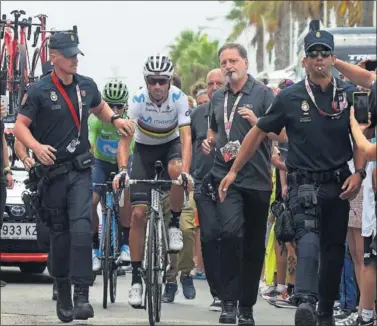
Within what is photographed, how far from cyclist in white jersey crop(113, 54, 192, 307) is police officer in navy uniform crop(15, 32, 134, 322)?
741 millimetres

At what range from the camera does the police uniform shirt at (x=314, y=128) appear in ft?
33.4

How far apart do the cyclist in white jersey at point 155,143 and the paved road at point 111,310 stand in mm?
428

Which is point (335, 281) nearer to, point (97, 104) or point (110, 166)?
point (97, 104)

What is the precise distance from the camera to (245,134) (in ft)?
37.8

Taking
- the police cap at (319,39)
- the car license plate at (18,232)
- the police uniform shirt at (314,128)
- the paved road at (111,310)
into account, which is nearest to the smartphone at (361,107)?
the police uniform shirt at (314,128)

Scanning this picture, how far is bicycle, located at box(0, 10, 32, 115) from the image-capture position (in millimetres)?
16578

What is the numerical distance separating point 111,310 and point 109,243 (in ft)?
2.62

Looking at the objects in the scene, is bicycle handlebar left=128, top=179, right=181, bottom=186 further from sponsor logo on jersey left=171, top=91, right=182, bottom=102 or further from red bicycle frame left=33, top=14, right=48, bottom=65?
red bicycle frame left=33, top=14, right=48, bottom=65

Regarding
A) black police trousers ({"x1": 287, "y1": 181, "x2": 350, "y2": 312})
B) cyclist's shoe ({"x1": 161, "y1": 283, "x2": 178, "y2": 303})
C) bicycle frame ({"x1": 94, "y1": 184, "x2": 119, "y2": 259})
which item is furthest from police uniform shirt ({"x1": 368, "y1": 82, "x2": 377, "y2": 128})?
cyclist's shoe ({"x1": 161, "y1": 283, "x2": 178, "y2": 303})

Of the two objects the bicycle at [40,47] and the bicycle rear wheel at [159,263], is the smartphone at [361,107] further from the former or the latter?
the bicycle at [40,47]

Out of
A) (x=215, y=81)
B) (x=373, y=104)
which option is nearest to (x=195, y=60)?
(x=215, y=81)

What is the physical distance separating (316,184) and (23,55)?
777 cm

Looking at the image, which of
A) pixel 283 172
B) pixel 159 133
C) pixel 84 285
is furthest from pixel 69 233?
pixel 283 172

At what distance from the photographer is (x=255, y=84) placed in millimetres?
11719
